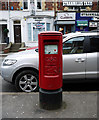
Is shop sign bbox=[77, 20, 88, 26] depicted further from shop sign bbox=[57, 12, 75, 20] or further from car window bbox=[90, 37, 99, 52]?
car window bbox=[90, 37, 99, 52]

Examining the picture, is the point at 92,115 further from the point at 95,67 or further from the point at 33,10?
the point at 33,10

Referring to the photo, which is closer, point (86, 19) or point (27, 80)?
point (27, 80)

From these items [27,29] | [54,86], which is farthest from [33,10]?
[54,86]

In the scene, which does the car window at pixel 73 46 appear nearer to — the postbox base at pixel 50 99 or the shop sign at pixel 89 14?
the postbox base at pixel 50 99

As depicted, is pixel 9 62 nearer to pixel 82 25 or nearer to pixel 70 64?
pixel 70 64

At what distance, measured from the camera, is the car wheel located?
4070 mm

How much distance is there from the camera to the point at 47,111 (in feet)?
10.5

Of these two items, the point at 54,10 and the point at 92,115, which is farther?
the point at 54,10

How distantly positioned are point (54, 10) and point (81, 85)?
15.6 metres

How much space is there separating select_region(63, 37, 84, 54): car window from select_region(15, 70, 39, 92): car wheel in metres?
1.13

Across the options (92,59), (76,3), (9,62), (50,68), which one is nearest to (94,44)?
(92,59)

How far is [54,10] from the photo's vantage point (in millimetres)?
18766

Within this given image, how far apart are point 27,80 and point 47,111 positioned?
1.22 meters

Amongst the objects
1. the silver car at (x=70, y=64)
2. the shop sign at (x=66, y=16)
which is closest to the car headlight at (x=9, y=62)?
the silver car at (x=70, y=64)
